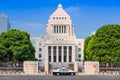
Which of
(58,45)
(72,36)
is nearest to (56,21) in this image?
(72,36)

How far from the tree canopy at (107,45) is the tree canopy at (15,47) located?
13.1 metres

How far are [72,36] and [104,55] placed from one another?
225 feet

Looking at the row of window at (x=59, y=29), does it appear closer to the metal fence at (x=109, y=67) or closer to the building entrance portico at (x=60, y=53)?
the building entrance portico at (x=60, y=53)

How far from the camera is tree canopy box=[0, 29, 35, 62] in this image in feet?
274

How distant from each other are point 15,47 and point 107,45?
60.1ft

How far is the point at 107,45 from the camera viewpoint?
8125cm

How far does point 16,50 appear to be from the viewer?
83438 mm

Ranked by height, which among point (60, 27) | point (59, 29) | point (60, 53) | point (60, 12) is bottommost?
point (60, 53)

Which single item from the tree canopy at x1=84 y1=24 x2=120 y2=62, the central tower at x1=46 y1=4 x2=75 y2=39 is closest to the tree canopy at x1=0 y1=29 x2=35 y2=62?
the tree canopy at x1=84 y1=24 x2=120 y2=62

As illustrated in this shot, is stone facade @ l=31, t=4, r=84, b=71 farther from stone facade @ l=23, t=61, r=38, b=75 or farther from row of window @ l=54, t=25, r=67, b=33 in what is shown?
stone facade @ l=23, t=61, r=38, b=75

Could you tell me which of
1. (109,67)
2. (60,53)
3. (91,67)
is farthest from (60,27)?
(91,67)

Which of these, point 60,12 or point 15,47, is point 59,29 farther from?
point 15,47

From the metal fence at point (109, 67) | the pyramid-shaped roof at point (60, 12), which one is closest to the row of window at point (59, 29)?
the pyramid-shaped roof at point (60, 12)

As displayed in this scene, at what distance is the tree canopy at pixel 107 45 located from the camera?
79.8m
